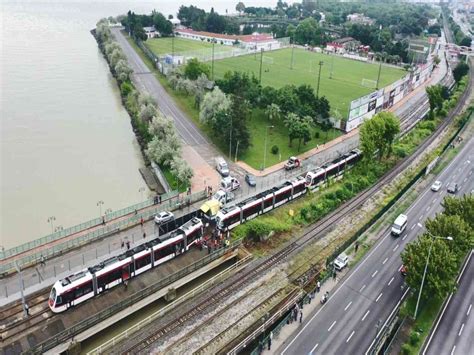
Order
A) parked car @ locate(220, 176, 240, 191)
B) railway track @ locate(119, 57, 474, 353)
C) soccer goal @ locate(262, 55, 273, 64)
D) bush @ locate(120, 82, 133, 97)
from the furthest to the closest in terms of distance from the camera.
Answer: soccer goal @ locate(262, 55, 273, 64)
bush @ locate(120, 82, 133, 97)
parked car @ locate(220, 176, 240, 191)
railway track @ locate(119, 57, 474, 353)

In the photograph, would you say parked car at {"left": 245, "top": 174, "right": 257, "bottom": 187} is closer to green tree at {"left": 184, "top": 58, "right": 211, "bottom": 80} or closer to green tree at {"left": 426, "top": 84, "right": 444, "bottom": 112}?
green tree at {"left": 184, "top": 58, "right": 211, "bottom": 80}

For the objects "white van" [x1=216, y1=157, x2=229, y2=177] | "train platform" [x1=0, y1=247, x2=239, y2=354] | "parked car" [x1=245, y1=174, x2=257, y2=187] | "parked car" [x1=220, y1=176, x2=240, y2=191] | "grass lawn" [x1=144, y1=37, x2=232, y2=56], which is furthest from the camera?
"grass lawn" [x1=144, y1=37, x2=232, y2=56]

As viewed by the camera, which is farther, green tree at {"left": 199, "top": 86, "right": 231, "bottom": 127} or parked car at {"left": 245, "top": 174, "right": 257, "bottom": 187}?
green tree at {"left": 199, "top": 86, "right": 231, "bottom": 127}

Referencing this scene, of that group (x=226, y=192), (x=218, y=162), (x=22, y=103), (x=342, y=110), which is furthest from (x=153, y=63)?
(x=226, y=192)

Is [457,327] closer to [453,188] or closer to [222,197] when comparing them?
[222,197]

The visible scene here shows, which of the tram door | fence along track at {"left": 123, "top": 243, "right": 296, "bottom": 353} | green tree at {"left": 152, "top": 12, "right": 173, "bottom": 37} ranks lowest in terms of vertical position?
fence along track at {"left": 123, "top": 243, "right": 296, "bottom": 353}

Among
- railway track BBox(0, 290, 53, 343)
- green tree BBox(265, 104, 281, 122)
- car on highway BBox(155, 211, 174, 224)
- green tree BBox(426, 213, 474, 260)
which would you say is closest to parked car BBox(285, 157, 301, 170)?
green tree BBox(265, 104, 281, 122)
